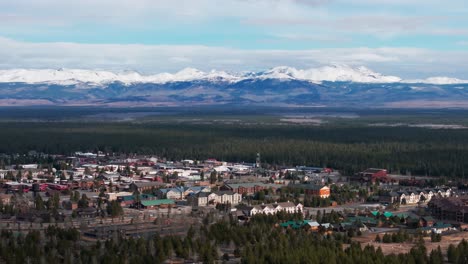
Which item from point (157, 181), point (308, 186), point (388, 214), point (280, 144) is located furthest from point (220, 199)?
point (280, 144)

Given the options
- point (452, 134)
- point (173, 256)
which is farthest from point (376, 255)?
point (452, 134)

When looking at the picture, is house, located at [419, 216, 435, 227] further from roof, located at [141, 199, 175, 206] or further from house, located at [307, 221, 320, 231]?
roof, located at [141, 199, 175, 206]

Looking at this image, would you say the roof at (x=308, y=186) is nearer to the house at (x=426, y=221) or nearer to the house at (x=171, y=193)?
the house at (x=171, y=193)

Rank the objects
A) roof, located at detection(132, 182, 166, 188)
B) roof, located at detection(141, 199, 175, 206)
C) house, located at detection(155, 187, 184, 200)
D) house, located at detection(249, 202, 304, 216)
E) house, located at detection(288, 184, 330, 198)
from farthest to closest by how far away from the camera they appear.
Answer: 1. roof, located at detection(132, 182, 166, 188)
2. house, located at detection(288, 184, 330, 198)
3. house, located at detection(155, 187, 184, 200)
4. roof, located at detection(141, 199, 175, 206)
5. house, located at detection(249, 202, 304, 216)

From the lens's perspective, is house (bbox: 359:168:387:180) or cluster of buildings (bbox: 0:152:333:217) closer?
cluster of buildings (bbox: 0:152:333:217)

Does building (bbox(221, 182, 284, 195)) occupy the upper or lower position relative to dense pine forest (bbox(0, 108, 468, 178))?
lower

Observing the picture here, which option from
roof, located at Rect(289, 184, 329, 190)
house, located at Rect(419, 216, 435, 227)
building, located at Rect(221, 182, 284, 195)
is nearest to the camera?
house, located at Rect(419, 216, 435, 227)

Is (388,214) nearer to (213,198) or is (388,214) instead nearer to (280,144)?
(213,198)

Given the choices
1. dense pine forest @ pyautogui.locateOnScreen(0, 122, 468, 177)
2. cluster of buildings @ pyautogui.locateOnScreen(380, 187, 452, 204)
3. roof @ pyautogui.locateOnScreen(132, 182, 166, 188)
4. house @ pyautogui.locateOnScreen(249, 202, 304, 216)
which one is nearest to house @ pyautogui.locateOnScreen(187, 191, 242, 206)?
house @ pyautogui.locateOnScreen(249, 202, 304, 216)

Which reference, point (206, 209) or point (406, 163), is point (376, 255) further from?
point (406, 163)
